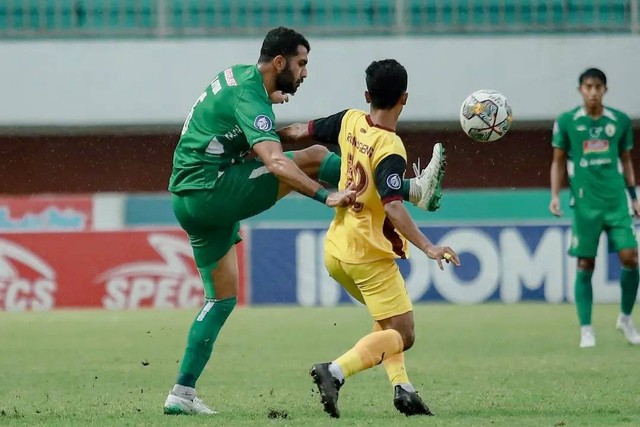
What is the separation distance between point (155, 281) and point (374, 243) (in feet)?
31.4

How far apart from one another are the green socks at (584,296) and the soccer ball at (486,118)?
143 inches

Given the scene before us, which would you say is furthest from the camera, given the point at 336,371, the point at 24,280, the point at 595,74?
the point at 24,280

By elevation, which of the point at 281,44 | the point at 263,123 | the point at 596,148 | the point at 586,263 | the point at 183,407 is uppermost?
the point at 281,44

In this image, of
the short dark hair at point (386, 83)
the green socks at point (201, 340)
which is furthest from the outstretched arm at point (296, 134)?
the green socks at point (201, 340)

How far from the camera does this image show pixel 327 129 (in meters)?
6.23

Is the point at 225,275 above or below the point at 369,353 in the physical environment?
above

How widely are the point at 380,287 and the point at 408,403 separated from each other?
1.75 ft

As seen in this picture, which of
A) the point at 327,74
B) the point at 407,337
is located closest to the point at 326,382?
the point at 407,337

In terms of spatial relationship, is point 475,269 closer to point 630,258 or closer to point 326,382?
point 630,258

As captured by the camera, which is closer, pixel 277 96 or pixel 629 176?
pixel 277 96

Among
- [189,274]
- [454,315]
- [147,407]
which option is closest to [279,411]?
[147,407]

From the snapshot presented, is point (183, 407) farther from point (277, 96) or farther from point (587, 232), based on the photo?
point (587, 232)

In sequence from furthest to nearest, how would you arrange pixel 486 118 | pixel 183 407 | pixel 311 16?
pixel 311 16, pixel 486 118, pixel 183 407

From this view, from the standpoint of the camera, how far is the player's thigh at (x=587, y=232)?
10.3 m
